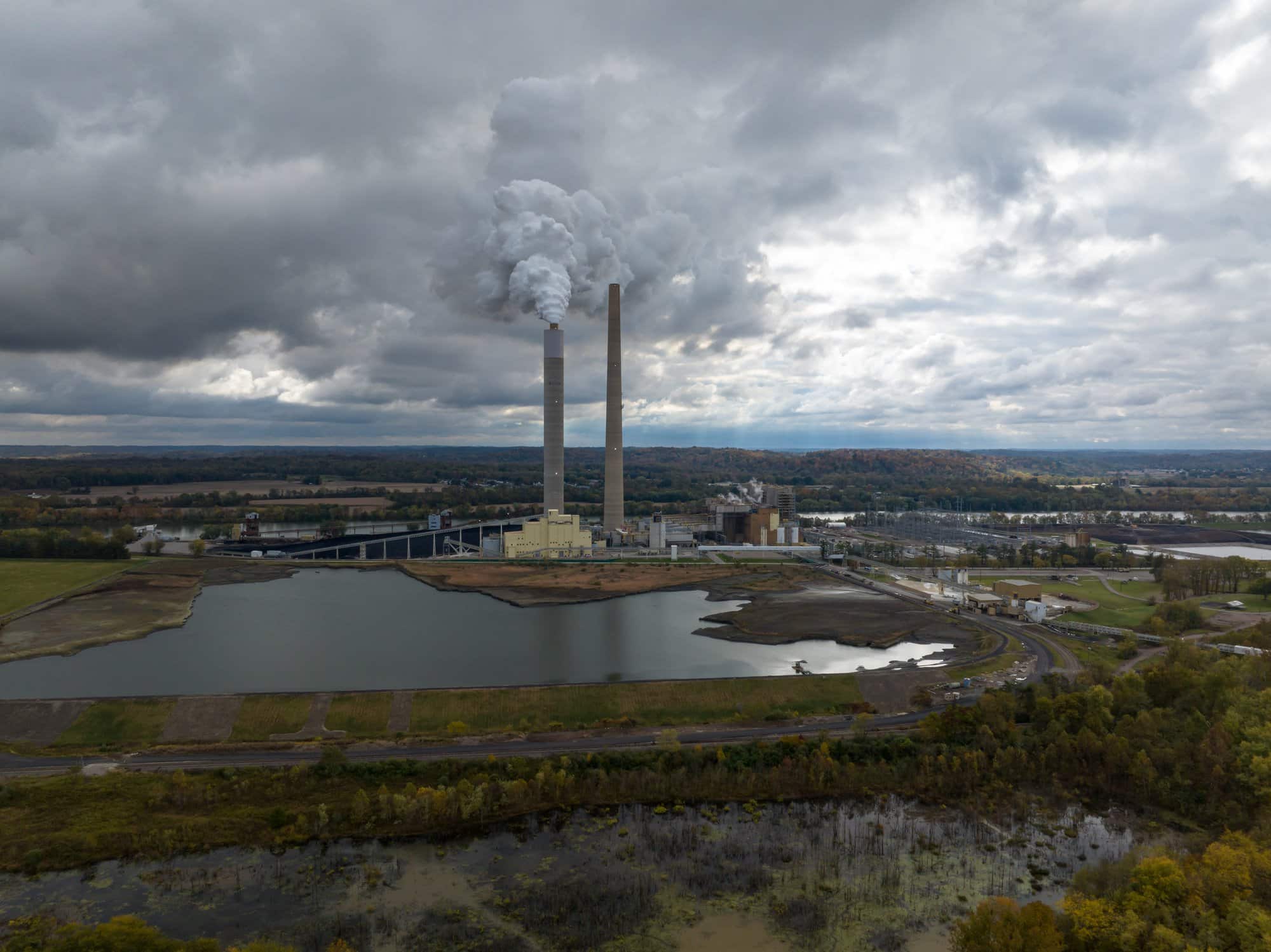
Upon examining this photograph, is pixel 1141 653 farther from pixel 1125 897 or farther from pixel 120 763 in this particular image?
pixel 120 763

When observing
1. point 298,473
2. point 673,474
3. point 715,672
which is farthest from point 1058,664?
point 298,473

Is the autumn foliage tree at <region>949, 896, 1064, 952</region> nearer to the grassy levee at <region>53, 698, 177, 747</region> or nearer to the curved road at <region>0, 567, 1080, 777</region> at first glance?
the curved road at <region>0, 567, 1080, 777</region>

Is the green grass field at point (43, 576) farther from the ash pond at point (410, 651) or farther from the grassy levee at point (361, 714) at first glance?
the grassy levee at point (361, 714)

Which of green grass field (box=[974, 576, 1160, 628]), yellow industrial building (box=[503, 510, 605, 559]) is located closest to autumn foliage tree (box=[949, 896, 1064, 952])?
green grass field (box=[974, 576, 1160, 628])

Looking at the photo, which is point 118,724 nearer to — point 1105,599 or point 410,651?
point 410,651

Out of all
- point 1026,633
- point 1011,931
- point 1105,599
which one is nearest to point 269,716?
point 1011,931

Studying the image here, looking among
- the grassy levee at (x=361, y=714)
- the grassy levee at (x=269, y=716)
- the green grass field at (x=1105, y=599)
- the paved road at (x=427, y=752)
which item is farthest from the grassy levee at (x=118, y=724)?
the green grass field at (x=1105, y=599)
